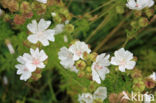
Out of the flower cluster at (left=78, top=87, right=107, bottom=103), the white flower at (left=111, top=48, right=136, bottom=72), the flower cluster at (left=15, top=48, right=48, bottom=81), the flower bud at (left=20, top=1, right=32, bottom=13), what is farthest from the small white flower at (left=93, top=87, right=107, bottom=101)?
the flower bud at (left=20, top=1, right=32, bottom=13)

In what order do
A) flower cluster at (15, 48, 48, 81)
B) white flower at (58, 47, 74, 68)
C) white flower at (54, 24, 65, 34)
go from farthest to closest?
white flower at (54, 24, 65, 34)
white flower at (58, 47, 74, 68)
flower cluster at (15, 48, 48, 81)

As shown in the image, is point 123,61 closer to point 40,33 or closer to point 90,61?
point 90,61

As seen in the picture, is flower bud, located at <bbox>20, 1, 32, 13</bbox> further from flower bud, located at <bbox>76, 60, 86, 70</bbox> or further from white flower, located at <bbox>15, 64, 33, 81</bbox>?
flower bud, located at <bbox>76, 60, 86, 70</bbox>

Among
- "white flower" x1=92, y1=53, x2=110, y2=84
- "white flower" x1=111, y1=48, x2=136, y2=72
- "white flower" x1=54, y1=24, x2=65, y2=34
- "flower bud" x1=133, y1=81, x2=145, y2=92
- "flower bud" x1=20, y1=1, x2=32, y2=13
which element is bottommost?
"flower bud" x1=133, y1=81, x2=145, y2=92

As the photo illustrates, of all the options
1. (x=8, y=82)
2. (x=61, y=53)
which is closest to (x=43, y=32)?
(x=61, y=53)

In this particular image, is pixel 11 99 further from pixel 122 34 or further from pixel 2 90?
pixel 122 34

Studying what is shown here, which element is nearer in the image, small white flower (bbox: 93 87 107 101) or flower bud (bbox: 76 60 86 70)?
flower bud (bbox: 76 60 86 70)

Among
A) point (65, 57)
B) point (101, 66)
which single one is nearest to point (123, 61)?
point (101, 66)

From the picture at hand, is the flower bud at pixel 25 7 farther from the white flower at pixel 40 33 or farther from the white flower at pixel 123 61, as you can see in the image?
the white flower at pixel 123 61
